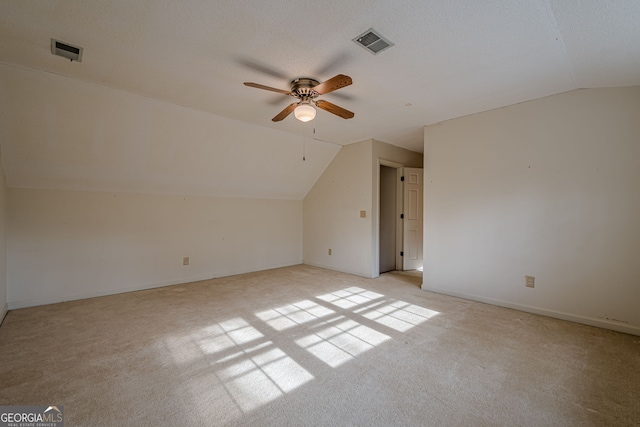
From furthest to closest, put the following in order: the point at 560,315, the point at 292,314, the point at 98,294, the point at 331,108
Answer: the point at 98,294, the point at 292,314, the point at 560,315, the point at 331,108

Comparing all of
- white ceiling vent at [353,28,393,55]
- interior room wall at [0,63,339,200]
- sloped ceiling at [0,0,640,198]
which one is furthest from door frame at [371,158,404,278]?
white ceiling vent at [353,28,393,55]

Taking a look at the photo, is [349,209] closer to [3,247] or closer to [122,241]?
[122,241]

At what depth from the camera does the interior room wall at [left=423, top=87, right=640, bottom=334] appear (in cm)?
262

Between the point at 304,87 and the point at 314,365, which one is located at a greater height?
the point at 304,87

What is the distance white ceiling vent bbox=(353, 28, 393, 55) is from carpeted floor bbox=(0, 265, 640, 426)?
7.74ft

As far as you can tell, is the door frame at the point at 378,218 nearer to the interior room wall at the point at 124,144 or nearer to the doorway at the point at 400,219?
the doorway at the point at 400,219

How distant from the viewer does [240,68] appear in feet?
7.80

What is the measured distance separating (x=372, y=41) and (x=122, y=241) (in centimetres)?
403

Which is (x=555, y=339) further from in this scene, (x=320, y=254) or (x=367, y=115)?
(x=320, y=254)

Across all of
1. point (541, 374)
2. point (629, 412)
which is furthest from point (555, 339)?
point (629, 412)

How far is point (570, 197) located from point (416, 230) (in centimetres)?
266

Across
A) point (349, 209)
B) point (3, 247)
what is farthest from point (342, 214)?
point (3, 247)

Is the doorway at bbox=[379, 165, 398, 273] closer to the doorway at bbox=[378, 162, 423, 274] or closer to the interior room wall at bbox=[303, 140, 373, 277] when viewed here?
the doorway at bbox=[378, 162, 423, 274]

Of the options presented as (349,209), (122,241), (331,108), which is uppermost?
(331,108)
